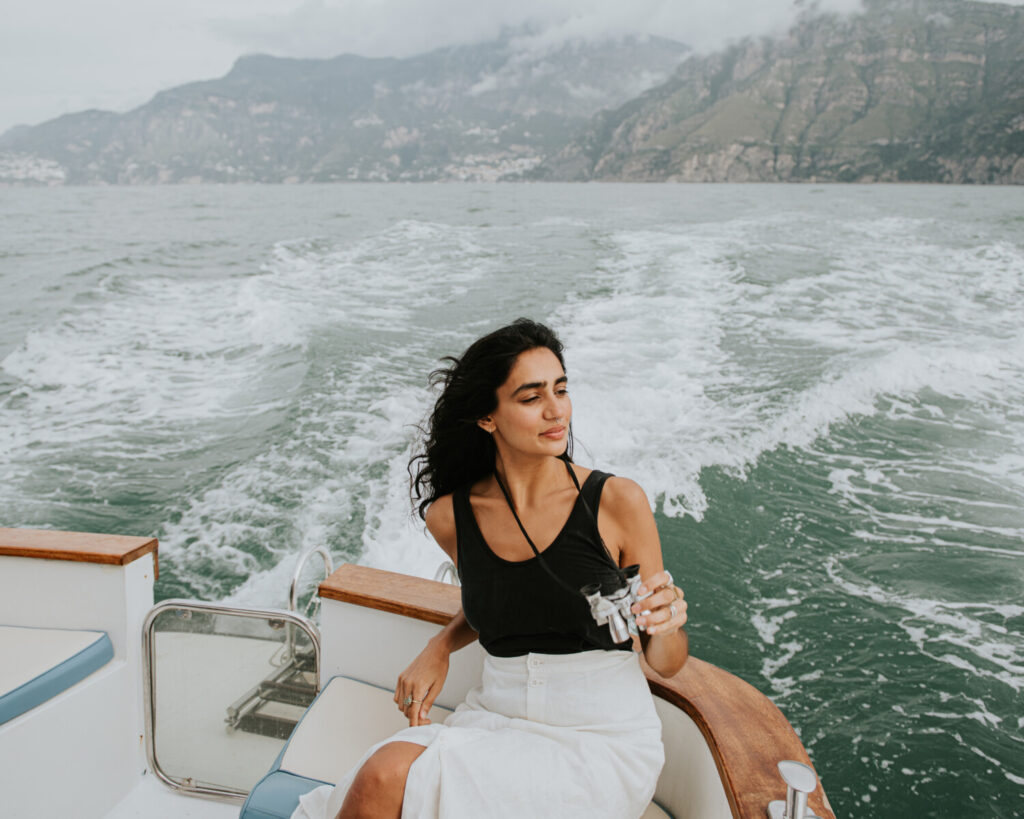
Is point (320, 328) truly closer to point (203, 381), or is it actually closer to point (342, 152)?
point (203, 381)

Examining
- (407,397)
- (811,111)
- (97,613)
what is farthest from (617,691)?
(811,111)

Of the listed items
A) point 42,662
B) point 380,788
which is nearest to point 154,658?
point 42,662

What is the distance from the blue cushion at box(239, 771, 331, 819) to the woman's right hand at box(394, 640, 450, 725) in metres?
0.29

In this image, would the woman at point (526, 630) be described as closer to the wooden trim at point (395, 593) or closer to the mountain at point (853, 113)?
the wooden trim at point (395, 593)

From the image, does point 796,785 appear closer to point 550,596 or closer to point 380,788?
point 550,596

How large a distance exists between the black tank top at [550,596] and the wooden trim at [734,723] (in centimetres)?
18

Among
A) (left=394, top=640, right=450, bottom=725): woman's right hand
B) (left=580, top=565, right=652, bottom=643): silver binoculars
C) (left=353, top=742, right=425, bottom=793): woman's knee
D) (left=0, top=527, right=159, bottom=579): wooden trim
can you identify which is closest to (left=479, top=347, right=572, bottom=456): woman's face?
(left=580, top=565, right=652, bottom=643): silver binoculars

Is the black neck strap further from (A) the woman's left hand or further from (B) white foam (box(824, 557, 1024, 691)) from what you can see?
(B) white foam (box(824, 557, 1024, 691))

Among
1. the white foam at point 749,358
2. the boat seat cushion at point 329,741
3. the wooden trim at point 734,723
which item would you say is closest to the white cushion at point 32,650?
the boat seat cushion at point 329,741

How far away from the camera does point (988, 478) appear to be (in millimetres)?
5605

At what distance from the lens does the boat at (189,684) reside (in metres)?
1.79

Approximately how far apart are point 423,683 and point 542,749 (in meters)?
0.37

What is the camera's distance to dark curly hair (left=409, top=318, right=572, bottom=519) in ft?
5.11

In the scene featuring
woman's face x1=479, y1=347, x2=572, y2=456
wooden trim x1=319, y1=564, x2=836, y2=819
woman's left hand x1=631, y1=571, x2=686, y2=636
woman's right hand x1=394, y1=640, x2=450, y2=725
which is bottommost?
woman's right hand x1=394, y1=640, x2=450, y2=725
